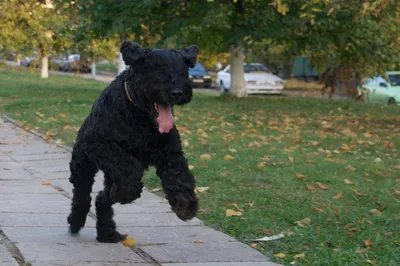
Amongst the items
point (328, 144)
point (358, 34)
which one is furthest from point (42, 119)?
point (358, 34)

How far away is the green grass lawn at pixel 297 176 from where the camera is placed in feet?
19.0

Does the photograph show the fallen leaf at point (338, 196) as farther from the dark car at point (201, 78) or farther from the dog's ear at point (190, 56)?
the dark car at point (201, 78)

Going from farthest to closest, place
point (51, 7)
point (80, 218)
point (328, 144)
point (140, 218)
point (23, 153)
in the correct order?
1. point (51, 7)
2. point (328, 144)
3. point (23, 153)
4. point (140, 218)
5. point (80, 218)

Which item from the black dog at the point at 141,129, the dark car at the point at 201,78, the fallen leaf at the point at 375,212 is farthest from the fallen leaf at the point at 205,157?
the dark car at the point at 201,78

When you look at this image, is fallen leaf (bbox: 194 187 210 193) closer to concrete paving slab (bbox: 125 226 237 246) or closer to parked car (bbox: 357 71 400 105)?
concrete paving slab (bbox: 125 226 237 246)

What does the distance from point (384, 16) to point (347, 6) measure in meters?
1.90

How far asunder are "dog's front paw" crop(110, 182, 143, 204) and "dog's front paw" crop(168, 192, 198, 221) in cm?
27

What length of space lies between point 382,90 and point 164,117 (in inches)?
861

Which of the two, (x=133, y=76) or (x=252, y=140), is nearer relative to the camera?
(x=133, y=76)

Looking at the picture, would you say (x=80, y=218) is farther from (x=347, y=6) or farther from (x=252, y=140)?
(x=347, y=6)

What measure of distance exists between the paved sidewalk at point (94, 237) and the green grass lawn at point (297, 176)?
29 centimetres

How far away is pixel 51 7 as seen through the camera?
917 inches

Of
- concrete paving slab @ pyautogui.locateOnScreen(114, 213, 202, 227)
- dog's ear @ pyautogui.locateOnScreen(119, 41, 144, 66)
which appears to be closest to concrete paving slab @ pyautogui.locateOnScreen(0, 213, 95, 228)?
concrete paving slab @ pyautogui.locateOnScreen(114, 213, 202, 227)

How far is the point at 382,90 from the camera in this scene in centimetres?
2552
